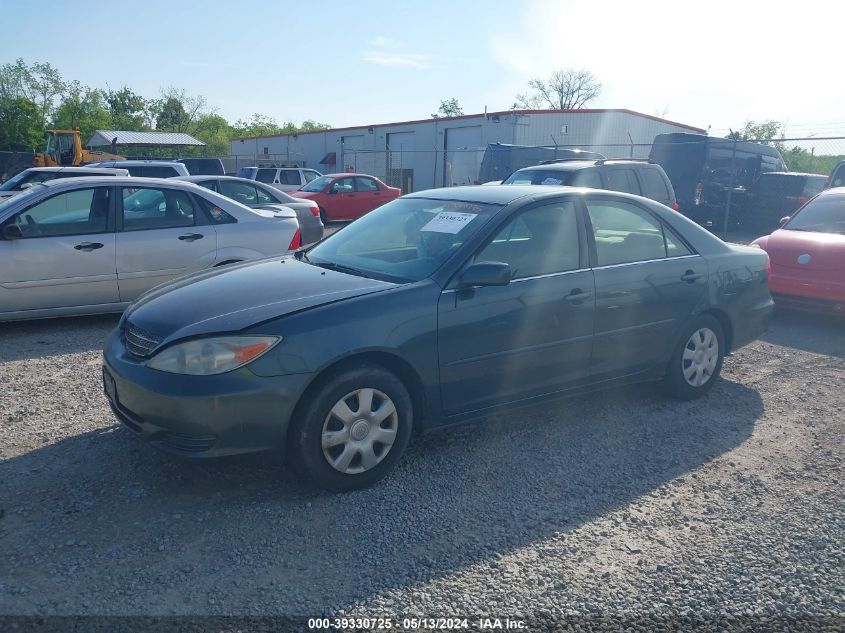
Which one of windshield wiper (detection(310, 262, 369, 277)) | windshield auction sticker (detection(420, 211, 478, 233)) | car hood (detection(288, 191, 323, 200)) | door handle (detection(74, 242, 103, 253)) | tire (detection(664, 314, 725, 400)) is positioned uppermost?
windshield auction sticker (detection(420, 211, 478, 233))

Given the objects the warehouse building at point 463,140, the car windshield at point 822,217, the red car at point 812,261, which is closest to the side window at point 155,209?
the red car at point 812,261

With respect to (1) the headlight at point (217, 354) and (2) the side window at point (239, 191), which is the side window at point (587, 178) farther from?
(1) the headlight at point (217, 354)

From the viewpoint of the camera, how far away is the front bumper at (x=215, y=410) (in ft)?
11.3

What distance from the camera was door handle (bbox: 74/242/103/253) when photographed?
692cm

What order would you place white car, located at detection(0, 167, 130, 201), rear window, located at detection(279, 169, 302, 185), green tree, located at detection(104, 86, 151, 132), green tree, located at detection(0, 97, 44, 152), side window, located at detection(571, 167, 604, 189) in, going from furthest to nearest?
green tree, located at detection(104, 86, 151, 132) → green tree, located at detection(0, 97, 44, 152) → rear window, located at detection(279, 169, 302, 185) → white car, located at detection(0, 167, 130, 201) → side window, located at detection(571, 167, 604, 189)

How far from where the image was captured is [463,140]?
109ft

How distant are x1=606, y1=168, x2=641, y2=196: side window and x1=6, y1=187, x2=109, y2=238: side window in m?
6.86

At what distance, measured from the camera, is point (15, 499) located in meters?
3.65

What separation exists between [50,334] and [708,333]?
6.00 metres

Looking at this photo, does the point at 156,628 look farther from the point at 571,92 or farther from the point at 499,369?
the point at 571,92

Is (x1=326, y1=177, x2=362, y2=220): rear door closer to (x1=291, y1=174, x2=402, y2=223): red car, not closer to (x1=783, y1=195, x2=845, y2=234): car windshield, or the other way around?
(x1=291, y1=174, x2=402, y2=223): red car

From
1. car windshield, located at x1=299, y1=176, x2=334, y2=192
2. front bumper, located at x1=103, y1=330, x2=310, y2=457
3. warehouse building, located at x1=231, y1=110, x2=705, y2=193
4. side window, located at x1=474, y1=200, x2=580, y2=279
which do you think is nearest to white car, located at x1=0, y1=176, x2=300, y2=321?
front bumper, located at x1=103, y1=330, x2=310, y2=457

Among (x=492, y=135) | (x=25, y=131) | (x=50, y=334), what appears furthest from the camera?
(x=25, y=131)

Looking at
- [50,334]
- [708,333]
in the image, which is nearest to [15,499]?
[50,334]
